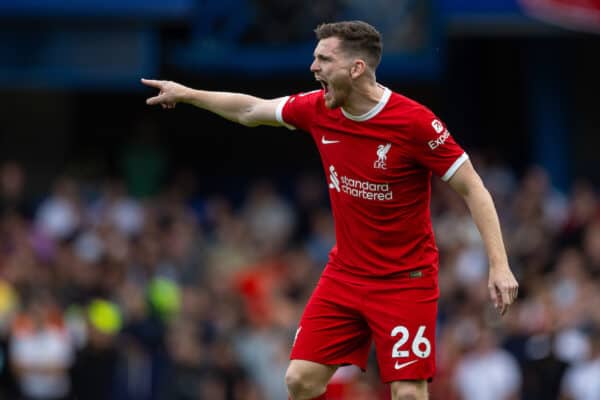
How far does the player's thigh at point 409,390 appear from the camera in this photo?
7.72 m

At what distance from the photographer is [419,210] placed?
25.6ft

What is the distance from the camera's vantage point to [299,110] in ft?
26.2

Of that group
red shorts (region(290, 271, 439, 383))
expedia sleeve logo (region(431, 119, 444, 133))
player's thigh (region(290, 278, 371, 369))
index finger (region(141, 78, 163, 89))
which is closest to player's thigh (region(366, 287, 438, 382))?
red shorts (region(290, 271, 439, 383))

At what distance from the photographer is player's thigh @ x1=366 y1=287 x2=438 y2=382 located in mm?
7727

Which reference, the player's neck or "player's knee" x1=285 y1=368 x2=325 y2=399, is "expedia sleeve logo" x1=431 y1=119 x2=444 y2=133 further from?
"player's knee" x1=285 y1=368 x2=325 y2=399

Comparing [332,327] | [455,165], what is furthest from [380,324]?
[455,165]

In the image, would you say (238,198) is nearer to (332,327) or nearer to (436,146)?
(332,327)

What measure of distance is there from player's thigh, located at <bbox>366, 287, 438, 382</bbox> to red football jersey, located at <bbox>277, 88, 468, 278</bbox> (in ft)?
0.50

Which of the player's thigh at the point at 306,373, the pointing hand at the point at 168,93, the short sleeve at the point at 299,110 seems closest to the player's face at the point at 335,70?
the short sleeve at the point at 299,110

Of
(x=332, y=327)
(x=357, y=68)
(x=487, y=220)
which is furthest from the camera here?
(x=332, y=327)

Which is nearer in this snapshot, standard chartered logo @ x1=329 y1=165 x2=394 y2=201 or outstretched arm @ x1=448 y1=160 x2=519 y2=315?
outstretched arm @ x1=448 y1=160 x2=519 y2=315

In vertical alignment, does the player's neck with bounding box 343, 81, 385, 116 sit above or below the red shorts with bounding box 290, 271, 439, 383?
above

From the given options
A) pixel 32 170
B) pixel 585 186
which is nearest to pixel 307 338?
pixel 585 186

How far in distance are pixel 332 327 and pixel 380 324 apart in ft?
0.92
